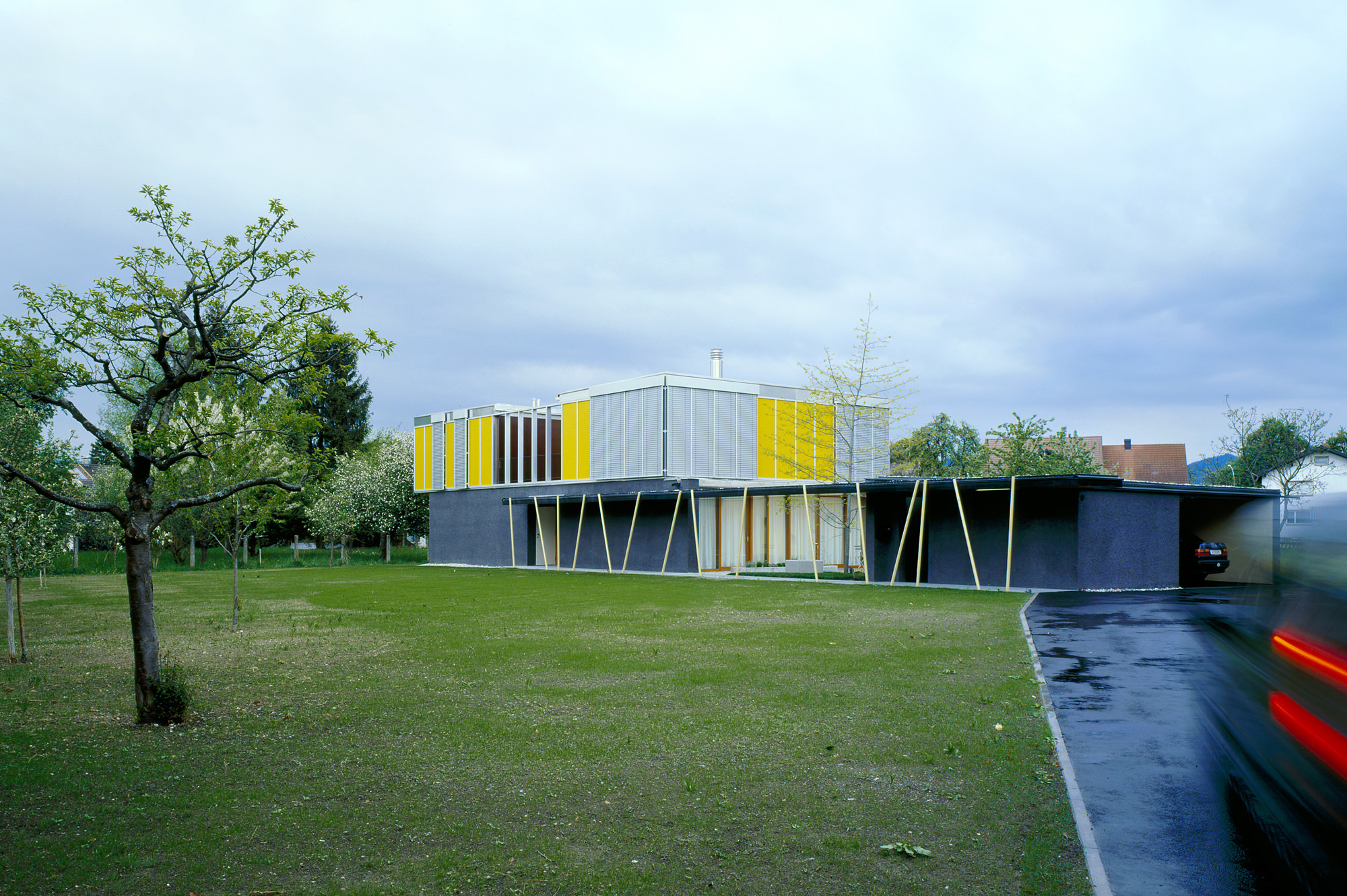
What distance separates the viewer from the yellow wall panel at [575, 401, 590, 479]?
35.4 metres

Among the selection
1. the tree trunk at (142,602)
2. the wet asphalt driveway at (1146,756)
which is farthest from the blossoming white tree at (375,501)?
the tree trunk at (142,602)

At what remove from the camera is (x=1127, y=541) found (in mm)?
22328

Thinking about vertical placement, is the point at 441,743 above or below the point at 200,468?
below

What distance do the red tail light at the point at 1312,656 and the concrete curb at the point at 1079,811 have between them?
4.32 feet

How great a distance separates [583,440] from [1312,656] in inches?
1267

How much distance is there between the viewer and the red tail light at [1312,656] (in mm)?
3852

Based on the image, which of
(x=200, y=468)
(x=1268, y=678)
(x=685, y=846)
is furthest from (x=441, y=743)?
(x=200, y=468)

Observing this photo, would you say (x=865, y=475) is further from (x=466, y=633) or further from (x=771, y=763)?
(x=771, y=763)

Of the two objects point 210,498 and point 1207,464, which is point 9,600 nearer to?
point 210,498

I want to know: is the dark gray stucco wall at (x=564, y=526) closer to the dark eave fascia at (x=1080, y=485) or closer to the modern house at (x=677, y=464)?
the modern house at (x=677, y=464)

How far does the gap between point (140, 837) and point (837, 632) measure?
33.0 feet

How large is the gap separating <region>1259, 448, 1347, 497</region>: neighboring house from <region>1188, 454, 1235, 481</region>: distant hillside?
1.84 metres

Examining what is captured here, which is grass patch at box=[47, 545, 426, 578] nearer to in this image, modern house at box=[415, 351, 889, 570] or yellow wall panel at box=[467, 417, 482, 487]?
yellow wall panel at box=[467, 417, 482, 487]

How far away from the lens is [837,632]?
13.3 m
